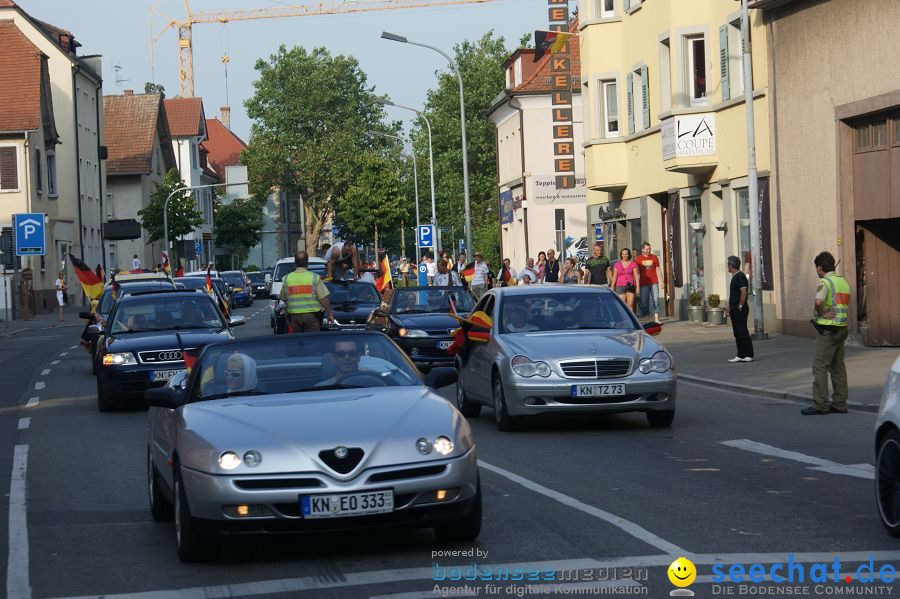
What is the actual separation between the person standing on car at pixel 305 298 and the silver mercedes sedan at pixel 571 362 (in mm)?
4226

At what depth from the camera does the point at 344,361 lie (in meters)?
9.07

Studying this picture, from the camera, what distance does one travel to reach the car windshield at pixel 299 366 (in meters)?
8.90

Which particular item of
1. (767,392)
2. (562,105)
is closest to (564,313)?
(767,392)

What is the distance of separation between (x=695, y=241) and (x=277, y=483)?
28.8 meters

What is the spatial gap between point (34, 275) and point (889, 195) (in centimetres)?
4749

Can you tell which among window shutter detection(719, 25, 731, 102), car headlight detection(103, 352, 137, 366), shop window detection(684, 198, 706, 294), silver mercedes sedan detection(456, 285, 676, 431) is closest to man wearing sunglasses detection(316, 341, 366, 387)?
silver mercedes sedan detection(456, 285, 676, 431)

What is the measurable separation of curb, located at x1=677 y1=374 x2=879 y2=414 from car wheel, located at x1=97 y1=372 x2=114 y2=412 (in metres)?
8.21

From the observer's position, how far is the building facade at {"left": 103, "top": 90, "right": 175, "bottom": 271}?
8931 cm

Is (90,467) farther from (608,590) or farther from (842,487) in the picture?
(608,590)

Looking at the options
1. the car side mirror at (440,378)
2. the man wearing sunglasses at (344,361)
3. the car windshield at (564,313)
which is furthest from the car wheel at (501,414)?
the man wearing sunglasses at (344,361)

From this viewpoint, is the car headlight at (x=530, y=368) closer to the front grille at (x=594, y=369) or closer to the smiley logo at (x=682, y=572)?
the front grille at (x=594, y=369)

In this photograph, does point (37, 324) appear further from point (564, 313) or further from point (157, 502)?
point (157, 502)

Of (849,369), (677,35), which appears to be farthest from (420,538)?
(677,35)

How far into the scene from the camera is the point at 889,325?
2453 centimetres
